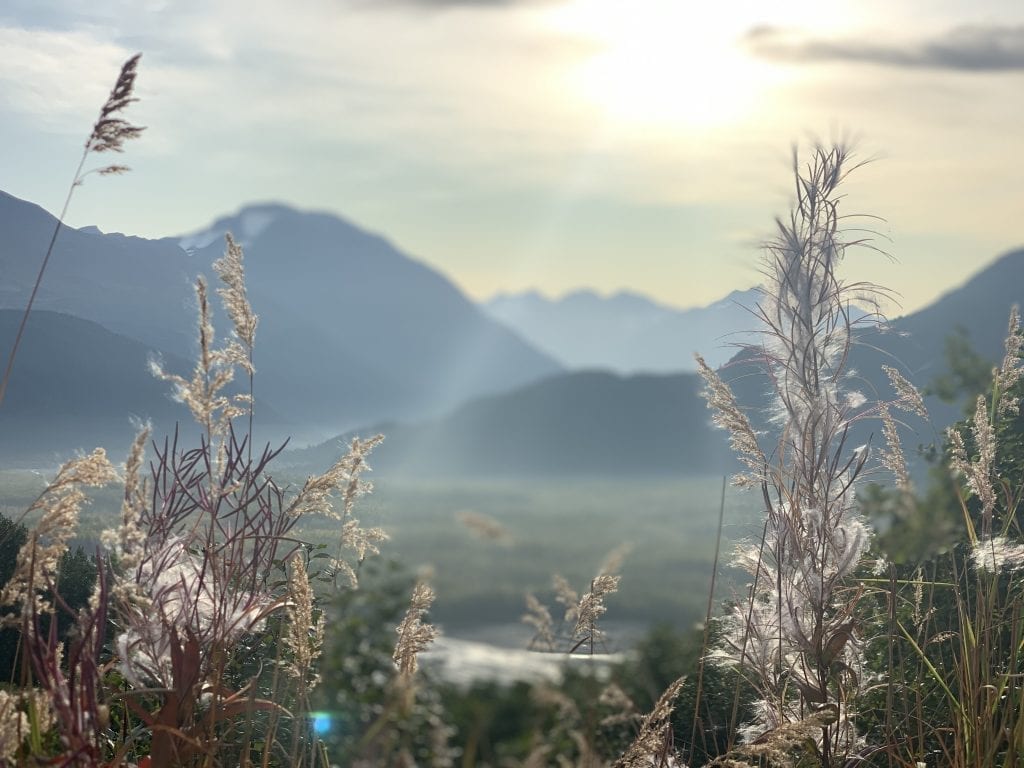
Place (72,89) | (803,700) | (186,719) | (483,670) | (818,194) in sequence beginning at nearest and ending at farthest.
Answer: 1. (483,670)
2. (186,719)
3. (803,700)
4. (818,194)
5. (72,89)

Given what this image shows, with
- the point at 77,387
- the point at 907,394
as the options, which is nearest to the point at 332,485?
the point at 907,394

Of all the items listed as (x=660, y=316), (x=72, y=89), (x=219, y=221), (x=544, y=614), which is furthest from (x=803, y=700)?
(x=660, y=316)

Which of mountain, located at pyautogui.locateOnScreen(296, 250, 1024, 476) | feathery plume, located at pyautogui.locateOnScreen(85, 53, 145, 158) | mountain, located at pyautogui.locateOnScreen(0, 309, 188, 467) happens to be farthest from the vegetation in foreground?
mountain, located at pyautogui.locateOnScreen(296, 250, 1024, 476)

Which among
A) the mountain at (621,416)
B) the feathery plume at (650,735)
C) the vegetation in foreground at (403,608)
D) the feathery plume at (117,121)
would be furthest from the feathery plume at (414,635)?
the mountain at (621,416)

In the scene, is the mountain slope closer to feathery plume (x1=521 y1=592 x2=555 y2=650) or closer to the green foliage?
the green foliage

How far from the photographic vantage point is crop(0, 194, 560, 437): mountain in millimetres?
7031

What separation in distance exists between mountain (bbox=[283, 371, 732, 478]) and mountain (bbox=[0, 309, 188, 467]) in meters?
7.58

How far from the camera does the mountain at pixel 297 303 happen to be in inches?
277

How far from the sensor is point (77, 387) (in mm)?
7031

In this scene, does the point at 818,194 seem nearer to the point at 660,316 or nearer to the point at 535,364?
the point at 535,364

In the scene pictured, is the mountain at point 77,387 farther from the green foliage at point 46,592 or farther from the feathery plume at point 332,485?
the feathery plume at point 332,485

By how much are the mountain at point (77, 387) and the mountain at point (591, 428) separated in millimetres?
7585

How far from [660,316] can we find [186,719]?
2477 cm

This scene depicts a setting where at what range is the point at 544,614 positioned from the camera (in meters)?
2.50
